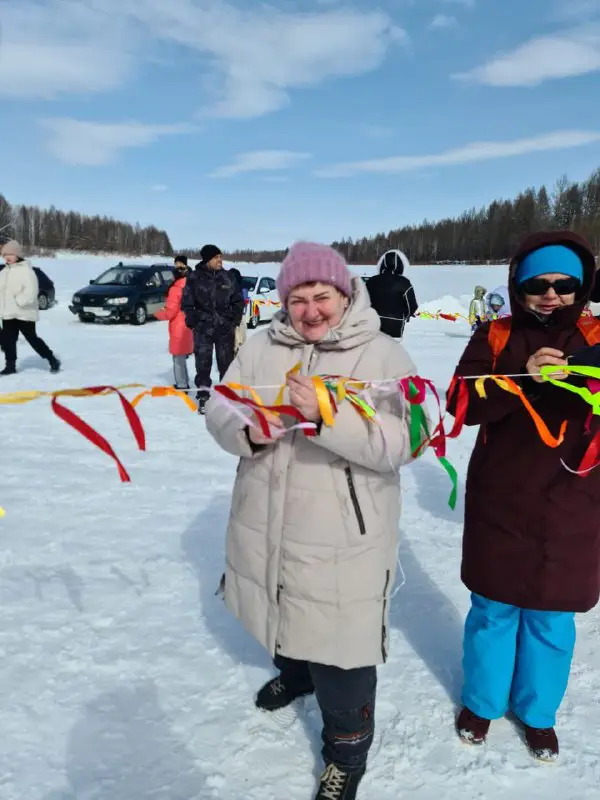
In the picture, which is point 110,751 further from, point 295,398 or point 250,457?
point 295,398

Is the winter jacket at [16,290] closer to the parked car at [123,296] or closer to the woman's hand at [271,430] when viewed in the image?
the woman's hand at [271,430]

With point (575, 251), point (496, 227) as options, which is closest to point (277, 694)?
point (575, 251)

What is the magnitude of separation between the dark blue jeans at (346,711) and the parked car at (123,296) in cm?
1564

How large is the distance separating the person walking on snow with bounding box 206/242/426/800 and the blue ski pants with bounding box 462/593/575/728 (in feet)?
1.70

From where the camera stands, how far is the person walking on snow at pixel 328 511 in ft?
5.98

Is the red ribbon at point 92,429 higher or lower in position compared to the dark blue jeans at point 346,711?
higher

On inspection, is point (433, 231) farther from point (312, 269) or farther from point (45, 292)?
point (312, 269)

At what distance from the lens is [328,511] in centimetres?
182

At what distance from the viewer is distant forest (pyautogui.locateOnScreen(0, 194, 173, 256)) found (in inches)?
2948

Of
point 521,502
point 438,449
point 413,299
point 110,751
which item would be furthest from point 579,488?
point 413,299

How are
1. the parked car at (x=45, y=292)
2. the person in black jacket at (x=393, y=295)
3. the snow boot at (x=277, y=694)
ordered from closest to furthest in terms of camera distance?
the snow boot at (x=277, y=694) < the person in black jacket at (x=393, y=295) < the parked car at (x=45, y=292)

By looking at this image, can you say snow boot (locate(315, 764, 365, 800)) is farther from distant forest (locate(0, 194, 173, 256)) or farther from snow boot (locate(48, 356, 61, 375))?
distant forest (locate(0, 194, 173, 256))

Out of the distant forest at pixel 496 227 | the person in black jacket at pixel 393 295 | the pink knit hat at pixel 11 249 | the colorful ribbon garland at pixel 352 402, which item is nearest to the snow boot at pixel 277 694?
the colorful ribbon garland at pixel 352 402

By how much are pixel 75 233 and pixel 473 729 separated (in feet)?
299
